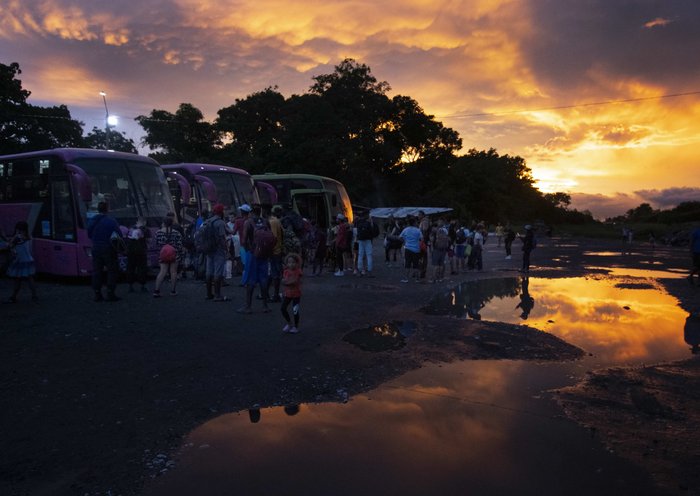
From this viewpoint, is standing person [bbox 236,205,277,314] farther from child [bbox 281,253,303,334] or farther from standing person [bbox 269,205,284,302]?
child [bbox 281,253,303,334]

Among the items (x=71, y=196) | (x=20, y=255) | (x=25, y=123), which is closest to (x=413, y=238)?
(x=71, y=196)

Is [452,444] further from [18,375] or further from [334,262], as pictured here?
[334,262]

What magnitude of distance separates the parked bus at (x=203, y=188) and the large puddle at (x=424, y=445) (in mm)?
12352

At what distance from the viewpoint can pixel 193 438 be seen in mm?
4102

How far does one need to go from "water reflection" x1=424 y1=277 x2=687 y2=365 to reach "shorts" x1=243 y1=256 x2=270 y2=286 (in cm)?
333

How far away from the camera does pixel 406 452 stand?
12.8 ft

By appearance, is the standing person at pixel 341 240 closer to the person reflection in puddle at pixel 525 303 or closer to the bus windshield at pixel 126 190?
the bus windshield at pixel 126 190

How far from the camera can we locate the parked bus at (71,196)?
12688mm

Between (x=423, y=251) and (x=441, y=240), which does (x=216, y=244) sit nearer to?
(x=441, y=240)

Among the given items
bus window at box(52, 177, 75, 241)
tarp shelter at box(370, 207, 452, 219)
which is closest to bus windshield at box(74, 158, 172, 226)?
bus window at box(52, 177, 75, 241)

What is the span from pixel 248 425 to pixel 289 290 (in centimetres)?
325

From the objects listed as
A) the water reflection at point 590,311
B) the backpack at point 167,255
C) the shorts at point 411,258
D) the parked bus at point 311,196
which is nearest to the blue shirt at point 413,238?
the shorts at point 411,258

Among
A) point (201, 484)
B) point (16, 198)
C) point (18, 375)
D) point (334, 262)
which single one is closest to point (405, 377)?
point (201, 484)

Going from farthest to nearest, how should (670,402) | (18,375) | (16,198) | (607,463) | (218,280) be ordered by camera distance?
(16,198), (218,280), (18,375), (670,402), (607,463)
